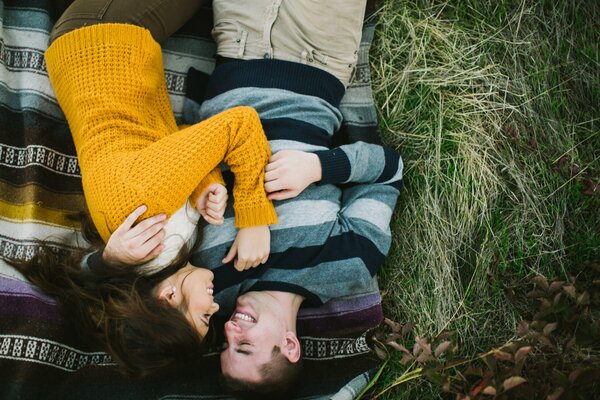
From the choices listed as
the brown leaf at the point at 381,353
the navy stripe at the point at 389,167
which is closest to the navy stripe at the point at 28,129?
the navy stripe at the point at 389,167

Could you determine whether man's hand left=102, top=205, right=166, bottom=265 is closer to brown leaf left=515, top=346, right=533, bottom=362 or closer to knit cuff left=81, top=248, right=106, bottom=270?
knit cuff left=81, top=248, right=106, bottom=270

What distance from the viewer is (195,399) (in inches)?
89.7

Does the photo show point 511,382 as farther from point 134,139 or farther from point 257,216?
point 134,139

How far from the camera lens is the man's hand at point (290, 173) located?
203 centimetres

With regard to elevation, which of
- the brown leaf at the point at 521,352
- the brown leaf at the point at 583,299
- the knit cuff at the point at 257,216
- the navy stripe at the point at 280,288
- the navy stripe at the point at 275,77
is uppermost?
the navy stripe at the point at 275,77

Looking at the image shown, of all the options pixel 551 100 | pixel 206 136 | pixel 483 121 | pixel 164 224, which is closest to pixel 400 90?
pixel 483 121

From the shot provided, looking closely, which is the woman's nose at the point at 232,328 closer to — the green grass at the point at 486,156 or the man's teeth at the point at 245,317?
the man's teeth at the point at 245,317

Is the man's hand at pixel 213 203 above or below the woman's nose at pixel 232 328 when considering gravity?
above

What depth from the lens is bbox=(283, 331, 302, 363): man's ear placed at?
2.09 m

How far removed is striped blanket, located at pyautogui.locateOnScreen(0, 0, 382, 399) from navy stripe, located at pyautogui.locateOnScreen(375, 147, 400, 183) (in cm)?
18

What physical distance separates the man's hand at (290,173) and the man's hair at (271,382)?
0.57 metres

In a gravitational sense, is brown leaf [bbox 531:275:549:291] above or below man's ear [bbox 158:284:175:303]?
above

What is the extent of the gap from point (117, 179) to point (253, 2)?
35.8 inches

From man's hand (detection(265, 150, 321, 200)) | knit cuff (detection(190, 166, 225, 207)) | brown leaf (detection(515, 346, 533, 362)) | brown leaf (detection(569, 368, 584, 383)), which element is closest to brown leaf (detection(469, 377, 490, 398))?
brown leaf (detection(515, 346, 533, 362))
